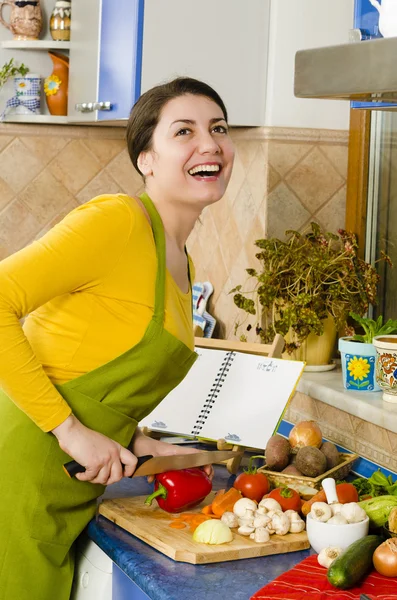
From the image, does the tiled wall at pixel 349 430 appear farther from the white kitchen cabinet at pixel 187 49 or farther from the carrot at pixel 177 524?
the white kitchen cabinet at pixel 187 49

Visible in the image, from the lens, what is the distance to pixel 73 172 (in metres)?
2.97

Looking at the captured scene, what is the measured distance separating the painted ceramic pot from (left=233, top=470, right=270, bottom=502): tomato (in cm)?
37

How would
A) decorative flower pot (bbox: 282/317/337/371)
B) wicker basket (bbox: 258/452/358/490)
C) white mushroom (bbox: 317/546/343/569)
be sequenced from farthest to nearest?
decorative flower pot (bbox: 282/317/337/371)
wicker basket (bbox: 258/452/358/490)
white mushroom (bbox: 317/546/343/569)

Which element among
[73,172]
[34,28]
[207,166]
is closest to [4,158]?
[73,172]

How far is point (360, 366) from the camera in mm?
1988

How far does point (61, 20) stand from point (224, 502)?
1811 millimetres

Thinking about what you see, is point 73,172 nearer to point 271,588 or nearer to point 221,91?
point 221,91

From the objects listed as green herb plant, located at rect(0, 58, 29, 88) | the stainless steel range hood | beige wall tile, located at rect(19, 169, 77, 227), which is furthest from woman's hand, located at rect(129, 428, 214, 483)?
green herb plant, located at rect(0, 58, 29, 88)

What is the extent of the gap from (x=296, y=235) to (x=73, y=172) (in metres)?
1.00

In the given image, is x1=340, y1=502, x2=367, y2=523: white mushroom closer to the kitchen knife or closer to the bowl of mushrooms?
the bowl of mushrooms

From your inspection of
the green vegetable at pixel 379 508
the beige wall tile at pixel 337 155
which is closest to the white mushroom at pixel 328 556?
the green vegetable at pixel 379 508

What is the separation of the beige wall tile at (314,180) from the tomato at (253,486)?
3.05 feet

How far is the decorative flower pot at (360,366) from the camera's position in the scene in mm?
1980

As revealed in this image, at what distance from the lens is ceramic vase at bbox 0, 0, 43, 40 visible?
281 cm
